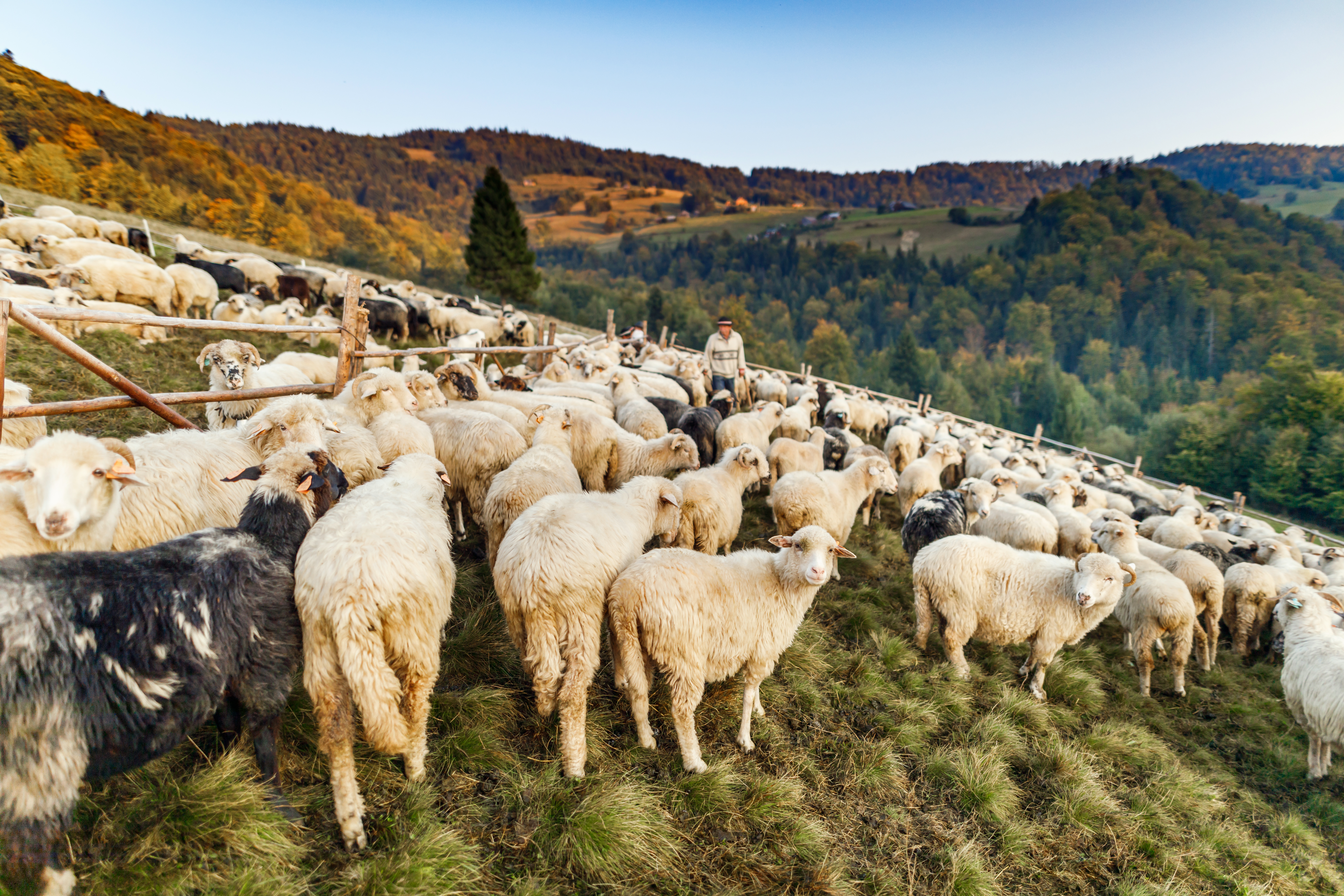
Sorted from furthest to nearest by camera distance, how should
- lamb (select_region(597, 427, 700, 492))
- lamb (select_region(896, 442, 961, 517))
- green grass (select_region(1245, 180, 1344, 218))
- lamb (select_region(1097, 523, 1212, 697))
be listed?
green grass (select_region(1245, 180, 1344, 218)) → lamb (select_region(896, 442, 961, 517)) → lamb (select_region(597, 427, 700, 492)) → lamb (select_region(1097, 523, 1212, 697))

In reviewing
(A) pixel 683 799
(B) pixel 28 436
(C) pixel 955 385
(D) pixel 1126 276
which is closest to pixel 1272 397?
(C) pixel 955 385

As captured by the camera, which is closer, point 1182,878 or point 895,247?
point 1182,878

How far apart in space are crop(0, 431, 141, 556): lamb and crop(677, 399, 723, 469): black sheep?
23.9ft

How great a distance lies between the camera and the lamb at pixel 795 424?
12.3 metres

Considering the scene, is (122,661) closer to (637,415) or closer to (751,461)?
(751,461)

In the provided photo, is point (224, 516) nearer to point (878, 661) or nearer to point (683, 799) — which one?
point (683, 799)

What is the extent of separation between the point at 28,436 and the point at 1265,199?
987 feet

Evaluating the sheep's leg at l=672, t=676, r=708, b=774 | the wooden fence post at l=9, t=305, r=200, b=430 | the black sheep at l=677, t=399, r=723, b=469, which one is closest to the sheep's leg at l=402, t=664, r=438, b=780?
the sheep's leg at l=672, t=676, r=708, b=774

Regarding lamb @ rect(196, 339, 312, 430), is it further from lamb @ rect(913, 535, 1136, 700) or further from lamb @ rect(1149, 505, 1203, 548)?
lamb @ rect(1149, 505, 1203, 548)

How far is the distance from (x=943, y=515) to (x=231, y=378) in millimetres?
9814

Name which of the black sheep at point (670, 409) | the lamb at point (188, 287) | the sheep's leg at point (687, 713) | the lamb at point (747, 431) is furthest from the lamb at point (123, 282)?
the sheep's leg at point (687, 713)

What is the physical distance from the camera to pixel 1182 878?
4480mm

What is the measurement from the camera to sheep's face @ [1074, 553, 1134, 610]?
19.6 ft

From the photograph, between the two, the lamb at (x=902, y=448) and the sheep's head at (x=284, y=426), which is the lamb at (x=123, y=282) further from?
the lamb at (x=902, y=448)
